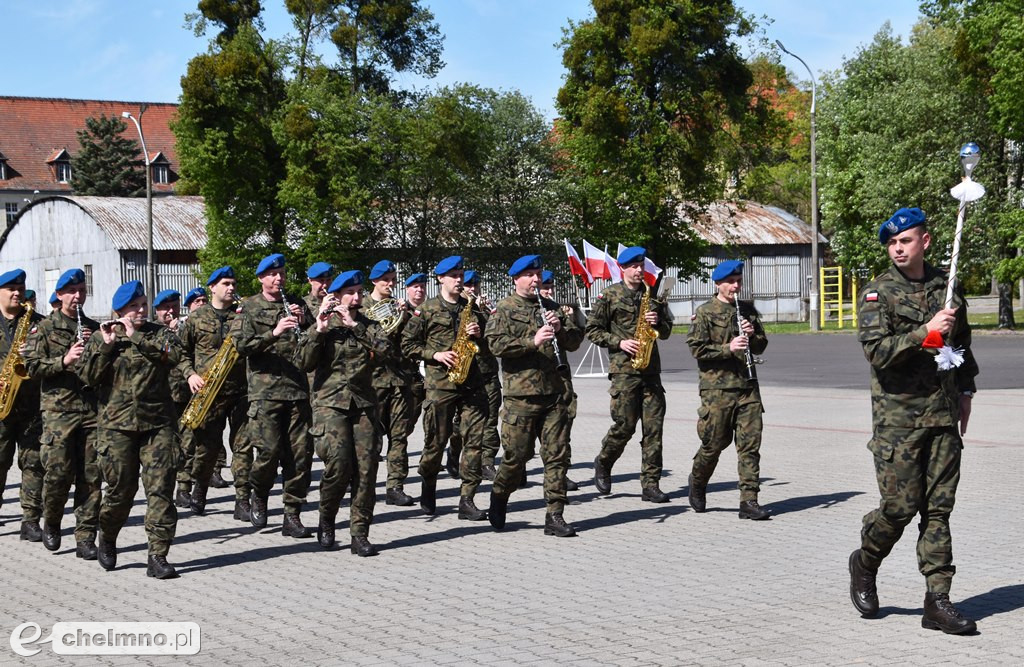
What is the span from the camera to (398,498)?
12328 mm

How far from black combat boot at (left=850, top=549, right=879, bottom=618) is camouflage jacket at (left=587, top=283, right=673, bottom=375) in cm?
488

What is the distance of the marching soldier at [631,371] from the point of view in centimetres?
1198

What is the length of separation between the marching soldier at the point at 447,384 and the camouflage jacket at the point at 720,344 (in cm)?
182

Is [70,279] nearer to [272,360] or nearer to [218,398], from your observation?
[272,360]

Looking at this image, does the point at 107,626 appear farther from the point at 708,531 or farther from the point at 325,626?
the point at 708,531

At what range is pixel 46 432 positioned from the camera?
10461mm

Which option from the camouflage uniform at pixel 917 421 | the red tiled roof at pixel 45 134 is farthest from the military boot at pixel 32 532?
the red tiled roof at pixel 45 134

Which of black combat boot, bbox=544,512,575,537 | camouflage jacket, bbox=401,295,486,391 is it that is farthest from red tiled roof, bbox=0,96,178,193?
black combat boot, bbox=544,512,575,537

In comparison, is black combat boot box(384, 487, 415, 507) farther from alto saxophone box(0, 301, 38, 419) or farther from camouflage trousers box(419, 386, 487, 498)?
alto saxophone box(0, 301, 38, 419)

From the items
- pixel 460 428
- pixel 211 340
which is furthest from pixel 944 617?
pixel 211 340

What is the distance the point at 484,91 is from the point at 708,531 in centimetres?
3387

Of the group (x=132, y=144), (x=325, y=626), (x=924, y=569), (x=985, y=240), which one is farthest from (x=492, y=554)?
(x=132, y=144)

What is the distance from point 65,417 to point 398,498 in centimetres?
317

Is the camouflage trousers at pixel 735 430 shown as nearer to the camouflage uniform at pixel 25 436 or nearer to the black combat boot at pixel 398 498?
the black combat boot at pixel 398 498
